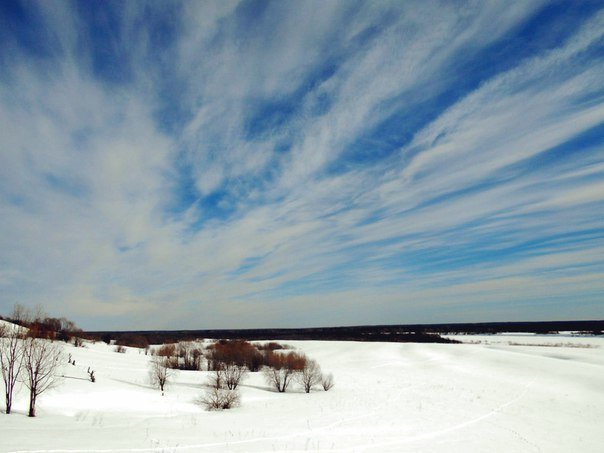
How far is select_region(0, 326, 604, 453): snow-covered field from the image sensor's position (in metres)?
18.2

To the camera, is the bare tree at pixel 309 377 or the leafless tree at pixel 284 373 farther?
the leafless tree at pixel 284 373

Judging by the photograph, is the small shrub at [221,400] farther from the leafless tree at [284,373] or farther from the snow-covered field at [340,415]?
the leafless tree at [284,373]

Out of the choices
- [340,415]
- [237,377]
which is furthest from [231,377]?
[340,415]

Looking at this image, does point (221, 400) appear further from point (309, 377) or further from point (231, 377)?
point (309, 377)

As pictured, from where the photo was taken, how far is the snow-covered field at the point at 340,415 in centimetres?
1825

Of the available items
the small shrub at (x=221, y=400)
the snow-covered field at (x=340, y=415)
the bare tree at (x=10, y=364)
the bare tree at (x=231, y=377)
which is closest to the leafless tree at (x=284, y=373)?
the snow-covered field at (x=340, y=415)

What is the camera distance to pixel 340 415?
90.3 feet

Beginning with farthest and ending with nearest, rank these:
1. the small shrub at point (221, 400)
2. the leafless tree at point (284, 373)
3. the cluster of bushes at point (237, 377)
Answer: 1. the leafless tree at point (284, 373)
2. the cluster of bushes at point (237, 377)
3. the small shrub at point (221, 400)

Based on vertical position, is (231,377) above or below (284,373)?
above

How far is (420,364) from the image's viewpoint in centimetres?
6669

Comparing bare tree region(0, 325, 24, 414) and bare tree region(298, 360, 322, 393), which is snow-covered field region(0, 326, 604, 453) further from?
bare tree region(0, 325, 24, 414)

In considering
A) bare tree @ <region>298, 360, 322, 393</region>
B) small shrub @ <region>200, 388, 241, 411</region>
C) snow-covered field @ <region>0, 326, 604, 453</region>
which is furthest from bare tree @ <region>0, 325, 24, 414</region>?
bare tree @ <region>298, 360, 322, 393</region>


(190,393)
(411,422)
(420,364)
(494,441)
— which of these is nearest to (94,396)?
(190,393)

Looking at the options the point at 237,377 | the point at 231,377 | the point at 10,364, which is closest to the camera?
the point at 10,364
